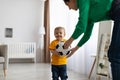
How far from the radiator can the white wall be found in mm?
332

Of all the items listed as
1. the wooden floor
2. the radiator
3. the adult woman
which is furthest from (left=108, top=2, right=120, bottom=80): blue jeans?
the radiator

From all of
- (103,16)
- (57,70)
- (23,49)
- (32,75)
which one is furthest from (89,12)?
(23,49)

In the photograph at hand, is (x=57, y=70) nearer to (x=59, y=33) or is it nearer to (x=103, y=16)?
(x=59, y=33)

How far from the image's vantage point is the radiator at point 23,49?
321 inches

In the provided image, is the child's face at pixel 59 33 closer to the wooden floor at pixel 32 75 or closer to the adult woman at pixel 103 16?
the adult woman at pixel 103 16

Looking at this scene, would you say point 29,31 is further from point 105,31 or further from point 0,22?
point 105,31

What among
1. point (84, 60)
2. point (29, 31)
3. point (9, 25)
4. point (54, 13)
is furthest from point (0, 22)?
point (84, 60)

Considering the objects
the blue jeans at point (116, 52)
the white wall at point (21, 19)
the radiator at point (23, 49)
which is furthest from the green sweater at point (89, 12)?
the white wall at point (21, 19)

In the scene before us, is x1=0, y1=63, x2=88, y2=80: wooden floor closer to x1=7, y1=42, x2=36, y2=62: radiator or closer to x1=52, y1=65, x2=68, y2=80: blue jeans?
x1=52, y1=65, x2=68, y2=80: blue jeans

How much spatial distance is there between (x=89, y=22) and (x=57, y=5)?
249 inches

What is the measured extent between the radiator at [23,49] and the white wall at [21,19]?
0.33m

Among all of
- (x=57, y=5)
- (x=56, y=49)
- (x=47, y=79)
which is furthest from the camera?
(x=57, y=5)

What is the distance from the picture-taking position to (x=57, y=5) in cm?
801

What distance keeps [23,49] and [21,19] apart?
3.64 feet
